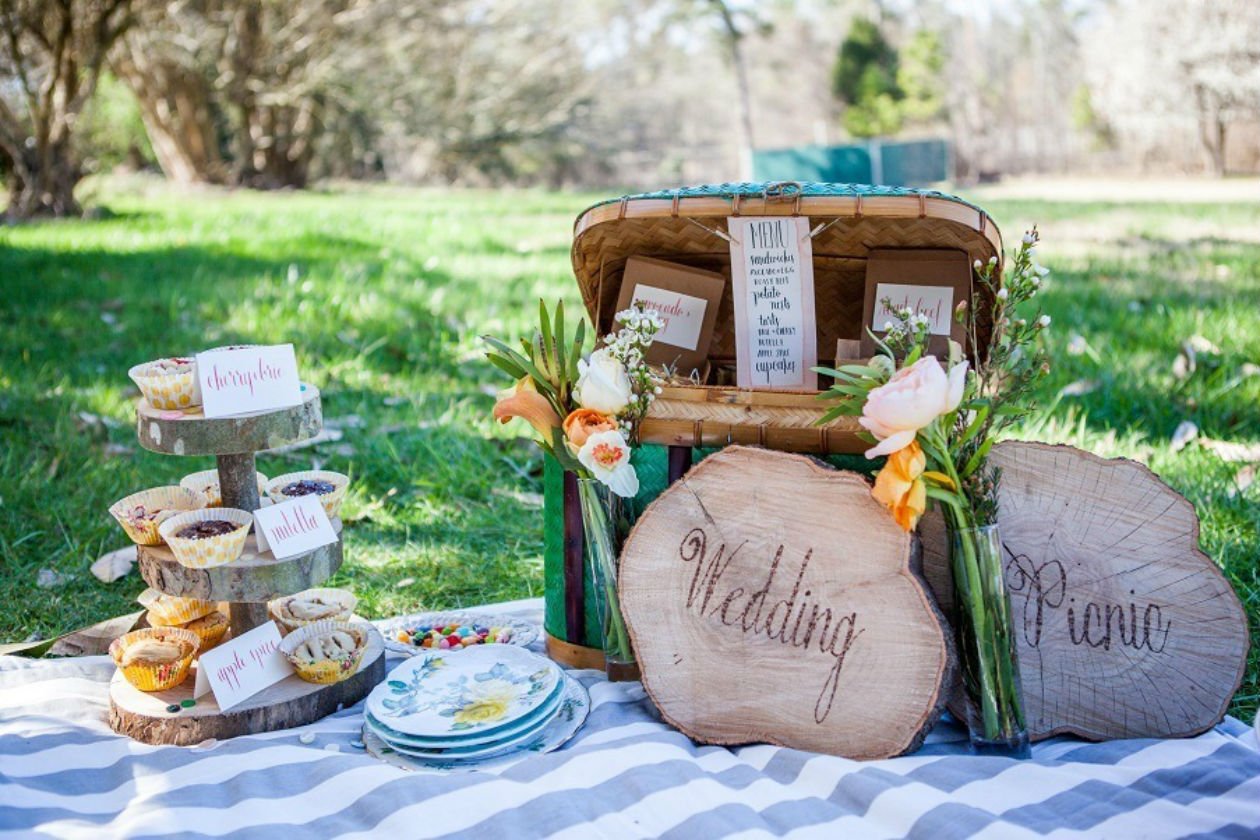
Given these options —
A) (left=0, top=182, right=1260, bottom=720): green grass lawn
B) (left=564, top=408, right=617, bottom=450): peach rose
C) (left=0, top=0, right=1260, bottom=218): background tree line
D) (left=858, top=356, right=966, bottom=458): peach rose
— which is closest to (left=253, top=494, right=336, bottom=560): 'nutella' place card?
(left=564, top=408, right=617, bottom=450): peach rose

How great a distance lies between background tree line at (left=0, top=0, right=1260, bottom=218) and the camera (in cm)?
1156

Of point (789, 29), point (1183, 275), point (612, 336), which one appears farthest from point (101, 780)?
point (789, 29)

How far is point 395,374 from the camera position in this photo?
4.50 metres

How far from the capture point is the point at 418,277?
6.11 metres

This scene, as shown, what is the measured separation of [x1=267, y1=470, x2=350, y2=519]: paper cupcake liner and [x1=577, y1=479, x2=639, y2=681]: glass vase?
1.56ft

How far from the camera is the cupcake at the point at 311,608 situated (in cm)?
229

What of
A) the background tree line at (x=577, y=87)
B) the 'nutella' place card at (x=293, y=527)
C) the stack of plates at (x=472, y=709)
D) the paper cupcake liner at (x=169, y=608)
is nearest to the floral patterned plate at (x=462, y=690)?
the stack of plates at (x=472, y=709)

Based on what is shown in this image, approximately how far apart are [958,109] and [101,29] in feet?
86.3

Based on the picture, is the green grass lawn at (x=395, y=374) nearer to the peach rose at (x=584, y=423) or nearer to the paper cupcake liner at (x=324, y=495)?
the paper cupcake liner at (x=324, y=495)

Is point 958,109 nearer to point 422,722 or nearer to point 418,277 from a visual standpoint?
point 418,277

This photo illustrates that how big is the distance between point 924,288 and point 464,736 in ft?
4.16

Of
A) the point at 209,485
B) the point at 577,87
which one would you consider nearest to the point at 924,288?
the point at 209,485

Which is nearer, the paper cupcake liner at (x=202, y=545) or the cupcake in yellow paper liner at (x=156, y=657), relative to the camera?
the paper cupcake liner at (x=202, y=545)

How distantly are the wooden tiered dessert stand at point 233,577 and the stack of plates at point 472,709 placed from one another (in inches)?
6.2
